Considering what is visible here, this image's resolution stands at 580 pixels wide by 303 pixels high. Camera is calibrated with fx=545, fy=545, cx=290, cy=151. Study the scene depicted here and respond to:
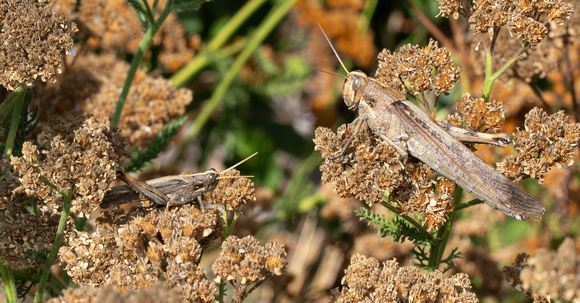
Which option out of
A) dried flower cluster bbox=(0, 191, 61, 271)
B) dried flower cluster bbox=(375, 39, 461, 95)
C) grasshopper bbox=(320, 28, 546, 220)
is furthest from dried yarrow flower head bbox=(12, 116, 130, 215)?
dried flower cluster bbox=(375, 39, 461, 95)

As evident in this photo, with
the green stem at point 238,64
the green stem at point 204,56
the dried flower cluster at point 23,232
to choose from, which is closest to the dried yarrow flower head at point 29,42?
the dried flower cluster at point 23,232

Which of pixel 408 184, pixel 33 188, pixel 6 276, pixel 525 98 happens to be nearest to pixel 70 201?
pixel 33 188

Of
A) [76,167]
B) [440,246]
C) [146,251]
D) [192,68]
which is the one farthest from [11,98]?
[192,68]

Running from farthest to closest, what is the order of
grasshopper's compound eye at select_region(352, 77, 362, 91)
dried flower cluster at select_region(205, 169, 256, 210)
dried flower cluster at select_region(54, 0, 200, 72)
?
dried flower cluster at select_region(54, 0, 200, 72) → grasshopper's compound eye at select_region(352, 77, 362, 91) → dried flower cluster at select_region(205, 169, 256, 210)

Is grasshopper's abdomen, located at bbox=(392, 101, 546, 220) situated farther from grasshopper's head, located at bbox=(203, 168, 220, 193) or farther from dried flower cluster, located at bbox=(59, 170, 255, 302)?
dried flower cluster, located at bbox=(59, 170, 255, 302)

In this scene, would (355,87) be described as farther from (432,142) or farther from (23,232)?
(23,232)

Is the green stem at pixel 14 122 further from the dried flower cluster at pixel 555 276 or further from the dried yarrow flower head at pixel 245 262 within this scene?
the dried flower cluster at pixel 555 276

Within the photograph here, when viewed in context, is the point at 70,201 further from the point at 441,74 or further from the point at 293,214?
the point at 293,214
